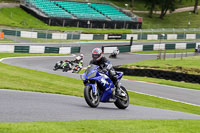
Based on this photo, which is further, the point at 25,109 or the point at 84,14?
the point at 84,14

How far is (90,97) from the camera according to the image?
1102cm

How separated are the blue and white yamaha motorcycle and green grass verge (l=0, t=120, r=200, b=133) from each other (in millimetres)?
2050

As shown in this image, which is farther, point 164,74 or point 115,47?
point 115,47

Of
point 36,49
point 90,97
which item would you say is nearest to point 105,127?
point 90,97

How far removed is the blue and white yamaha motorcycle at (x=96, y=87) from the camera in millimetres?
10961

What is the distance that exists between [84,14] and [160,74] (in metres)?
34.2

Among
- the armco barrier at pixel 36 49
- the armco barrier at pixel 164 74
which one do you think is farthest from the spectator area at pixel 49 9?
the armco barrier at pixel 164 74

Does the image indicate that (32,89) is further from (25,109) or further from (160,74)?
(160,74)

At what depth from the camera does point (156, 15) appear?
7838 cm

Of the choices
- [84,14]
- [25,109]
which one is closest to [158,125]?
[25,109]

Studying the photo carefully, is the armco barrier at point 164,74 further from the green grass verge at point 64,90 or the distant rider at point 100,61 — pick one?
the distant rider at point 100,61

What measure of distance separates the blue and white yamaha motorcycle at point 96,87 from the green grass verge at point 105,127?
2.05 m

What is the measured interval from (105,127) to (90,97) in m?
3.02

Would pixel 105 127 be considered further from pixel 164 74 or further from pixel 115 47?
pixel 115 47
